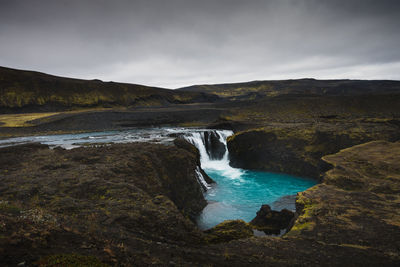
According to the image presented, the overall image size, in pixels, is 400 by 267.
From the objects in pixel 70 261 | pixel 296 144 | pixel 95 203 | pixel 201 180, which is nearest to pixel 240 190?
pixel 201 180

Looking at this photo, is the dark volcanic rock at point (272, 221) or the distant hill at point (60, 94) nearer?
the dark volcanic rock at point (272, 221)

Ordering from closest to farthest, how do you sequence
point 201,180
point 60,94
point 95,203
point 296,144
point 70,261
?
point 70,261, point 95,203, point 201,180, point 296,144, point 60,94

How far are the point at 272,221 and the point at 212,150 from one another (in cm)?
1992

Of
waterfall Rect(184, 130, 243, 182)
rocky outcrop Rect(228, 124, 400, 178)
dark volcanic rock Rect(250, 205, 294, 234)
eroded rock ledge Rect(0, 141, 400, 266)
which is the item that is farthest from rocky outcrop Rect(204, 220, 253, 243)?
waterfall Rect(184, 130, 243, 182)

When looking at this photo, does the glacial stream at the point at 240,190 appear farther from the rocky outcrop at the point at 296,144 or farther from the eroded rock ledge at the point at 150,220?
the eroded rock ledge at the point at 150,220

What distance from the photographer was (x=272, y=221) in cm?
1207

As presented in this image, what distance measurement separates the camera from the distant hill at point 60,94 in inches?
2721

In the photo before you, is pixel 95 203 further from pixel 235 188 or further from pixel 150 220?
pixel 235 188

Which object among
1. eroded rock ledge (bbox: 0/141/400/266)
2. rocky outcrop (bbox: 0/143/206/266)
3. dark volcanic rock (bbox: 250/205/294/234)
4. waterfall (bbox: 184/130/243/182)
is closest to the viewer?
rocky outcrop (bbox: 0/143/206/266)

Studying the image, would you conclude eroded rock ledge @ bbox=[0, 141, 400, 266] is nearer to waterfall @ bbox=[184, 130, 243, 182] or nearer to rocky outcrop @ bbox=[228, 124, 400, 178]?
rocky outcrop @ bbox=[228, 124, 400, 178]

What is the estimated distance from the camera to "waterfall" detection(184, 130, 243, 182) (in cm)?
2809

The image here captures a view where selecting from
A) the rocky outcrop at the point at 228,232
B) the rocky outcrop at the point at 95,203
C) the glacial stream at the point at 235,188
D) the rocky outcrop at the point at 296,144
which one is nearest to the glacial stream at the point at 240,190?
the glacial stream at the point at 235,188

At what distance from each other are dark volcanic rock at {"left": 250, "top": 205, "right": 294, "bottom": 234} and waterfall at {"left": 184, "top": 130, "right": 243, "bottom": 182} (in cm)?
1404

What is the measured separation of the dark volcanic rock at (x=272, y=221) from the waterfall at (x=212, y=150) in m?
14.0
